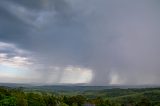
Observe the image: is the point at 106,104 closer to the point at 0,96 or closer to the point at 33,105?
the point at 33,105

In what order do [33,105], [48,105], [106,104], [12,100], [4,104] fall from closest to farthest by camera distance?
[4,104] → [12,100] → [33,105] → [48,105] → [106,104]

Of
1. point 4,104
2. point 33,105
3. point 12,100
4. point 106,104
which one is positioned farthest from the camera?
point 106,104

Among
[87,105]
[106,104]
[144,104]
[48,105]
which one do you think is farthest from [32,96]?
[144,104]

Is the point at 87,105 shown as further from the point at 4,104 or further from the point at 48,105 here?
the point at 4,104

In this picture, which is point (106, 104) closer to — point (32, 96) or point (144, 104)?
point (144, 104)

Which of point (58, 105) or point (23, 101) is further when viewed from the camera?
point (58, 105)

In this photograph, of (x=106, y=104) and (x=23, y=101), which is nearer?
(x=23, y=101)

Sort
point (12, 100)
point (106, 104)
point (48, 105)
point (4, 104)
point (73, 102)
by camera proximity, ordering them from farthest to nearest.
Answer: point (106, 104)
point (73, 102)
point (48, 105)
point (12, 100)
point (4, 104)

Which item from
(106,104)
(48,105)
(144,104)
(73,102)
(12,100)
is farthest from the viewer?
(144,104)

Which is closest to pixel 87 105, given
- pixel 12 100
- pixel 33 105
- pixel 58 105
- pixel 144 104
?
pixel 58 105
